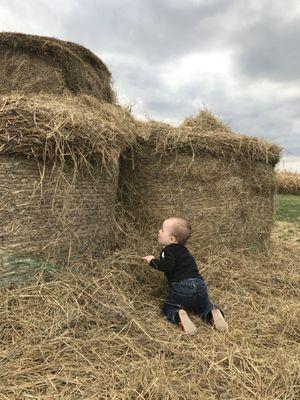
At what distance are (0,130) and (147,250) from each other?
7.75 feet

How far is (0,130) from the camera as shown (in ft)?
12.8

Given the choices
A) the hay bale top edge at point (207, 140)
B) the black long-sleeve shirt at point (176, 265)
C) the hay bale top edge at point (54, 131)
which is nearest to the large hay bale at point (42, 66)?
the hay bale top edge at point (54, 131)

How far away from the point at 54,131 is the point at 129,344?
1.88 meters

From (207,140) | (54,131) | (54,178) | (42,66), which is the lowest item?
(54,178)

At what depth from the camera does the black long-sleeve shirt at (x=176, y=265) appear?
178 inches

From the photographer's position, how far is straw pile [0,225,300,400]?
10.1 feet

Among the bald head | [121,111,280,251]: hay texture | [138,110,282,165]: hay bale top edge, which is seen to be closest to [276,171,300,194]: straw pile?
[138,110,282,165]: hay bale top edge

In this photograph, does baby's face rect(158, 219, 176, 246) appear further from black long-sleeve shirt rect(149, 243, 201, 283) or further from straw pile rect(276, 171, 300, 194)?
straw pile rect(276, 171, 300, 194)

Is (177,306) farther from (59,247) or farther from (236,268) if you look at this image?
(236,268)

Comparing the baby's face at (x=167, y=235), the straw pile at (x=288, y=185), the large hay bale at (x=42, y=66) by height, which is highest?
the large hay bale at (x=42, y=66)

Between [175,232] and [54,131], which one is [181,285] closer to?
[175,232]

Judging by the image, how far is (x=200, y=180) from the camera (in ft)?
20.6

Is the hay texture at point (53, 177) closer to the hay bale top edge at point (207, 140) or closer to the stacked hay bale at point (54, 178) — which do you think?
the stacked hay bale at point (54, 178)

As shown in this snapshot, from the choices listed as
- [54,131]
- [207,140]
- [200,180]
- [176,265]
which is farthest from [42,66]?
[176,265]
